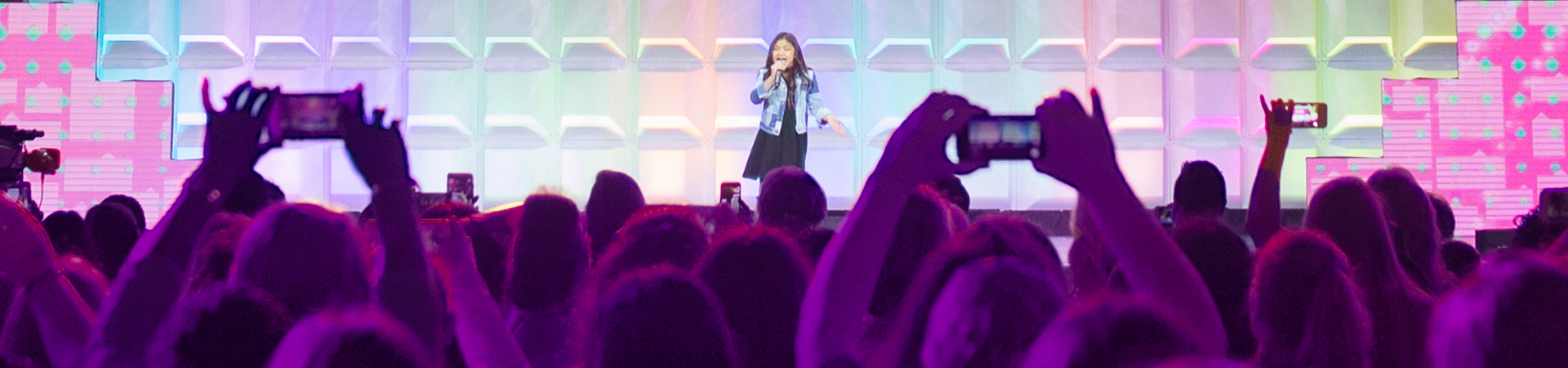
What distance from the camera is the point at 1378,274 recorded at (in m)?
2.02

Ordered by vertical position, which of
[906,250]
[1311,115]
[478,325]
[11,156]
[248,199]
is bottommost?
[478,325]

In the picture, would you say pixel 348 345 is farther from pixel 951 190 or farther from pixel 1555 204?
pixel 1555 204

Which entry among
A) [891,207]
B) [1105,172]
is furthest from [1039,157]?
[891,207]

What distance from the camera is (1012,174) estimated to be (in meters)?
7.88

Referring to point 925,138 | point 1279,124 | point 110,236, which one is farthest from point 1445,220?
point 110,236

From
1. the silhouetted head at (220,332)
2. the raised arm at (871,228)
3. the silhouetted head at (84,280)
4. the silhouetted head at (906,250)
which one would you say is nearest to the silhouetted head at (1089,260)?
the silhouetted head at (906,250)

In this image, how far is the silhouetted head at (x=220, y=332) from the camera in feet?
3.87

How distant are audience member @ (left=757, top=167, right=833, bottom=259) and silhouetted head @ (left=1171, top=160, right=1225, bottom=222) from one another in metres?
0.88

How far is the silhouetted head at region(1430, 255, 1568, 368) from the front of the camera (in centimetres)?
127

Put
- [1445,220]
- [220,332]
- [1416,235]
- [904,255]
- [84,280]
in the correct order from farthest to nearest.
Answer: [1445,220] < [1416,235] < [84,280] < [904,255] < [220,332]

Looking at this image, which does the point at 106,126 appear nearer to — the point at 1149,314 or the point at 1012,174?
the point at 1012,174

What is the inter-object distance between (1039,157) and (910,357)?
12.6 inches

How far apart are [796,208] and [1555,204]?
3.36 metres

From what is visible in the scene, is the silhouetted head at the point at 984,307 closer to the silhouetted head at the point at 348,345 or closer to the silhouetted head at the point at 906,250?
the silhouetted head at the point at 906,250
